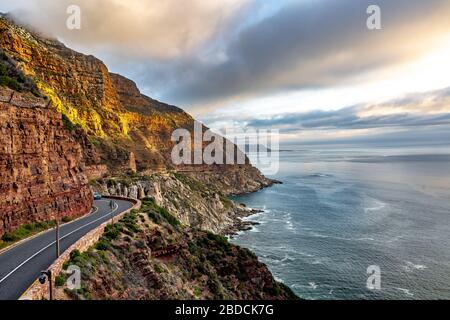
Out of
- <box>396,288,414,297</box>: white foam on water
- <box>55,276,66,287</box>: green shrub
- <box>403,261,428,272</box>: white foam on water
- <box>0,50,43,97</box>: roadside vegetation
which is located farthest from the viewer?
<box>403,261,428,272</box>: white foam on water

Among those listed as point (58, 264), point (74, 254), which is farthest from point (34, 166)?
point (58, 264)

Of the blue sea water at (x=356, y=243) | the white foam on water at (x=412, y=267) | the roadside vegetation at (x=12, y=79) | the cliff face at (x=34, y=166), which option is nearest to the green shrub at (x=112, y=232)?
the cliff face at (x=34, y=166)

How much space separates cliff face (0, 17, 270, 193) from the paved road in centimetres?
4298

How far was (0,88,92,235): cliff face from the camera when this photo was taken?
25875 millimetres

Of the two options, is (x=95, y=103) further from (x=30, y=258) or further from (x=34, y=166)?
(x=30, y=258)

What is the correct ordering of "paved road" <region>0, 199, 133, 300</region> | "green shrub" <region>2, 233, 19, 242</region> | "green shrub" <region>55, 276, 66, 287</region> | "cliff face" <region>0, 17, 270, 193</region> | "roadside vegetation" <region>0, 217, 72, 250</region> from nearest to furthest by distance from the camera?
"paved road" <region>0, 199, 133, 300</region>
"green shrub" <region>55, 276, 66, 287</region>
"roadside vegetation" <region>0, 217, 72, 250</region>
"green shrub" <region>2, 233, 19, 242</region>
"cliff face" <region>0, 17, 270, 193</region>

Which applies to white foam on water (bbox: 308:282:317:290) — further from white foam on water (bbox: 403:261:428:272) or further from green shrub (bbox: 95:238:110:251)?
green shrub (bbox: 95:238:110:251)

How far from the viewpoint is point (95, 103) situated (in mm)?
97562

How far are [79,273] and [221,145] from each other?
169 metres

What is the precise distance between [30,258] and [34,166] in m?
10.6

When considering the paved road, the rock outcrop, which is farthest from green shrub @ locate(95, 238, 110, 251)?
the paved road

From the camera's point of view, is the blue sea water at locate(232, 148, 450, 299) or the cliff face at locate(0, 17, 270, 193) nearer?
the blue sea water at locate(232, 148, 450, 299)

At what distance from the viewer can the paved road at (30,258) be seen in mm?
17109
